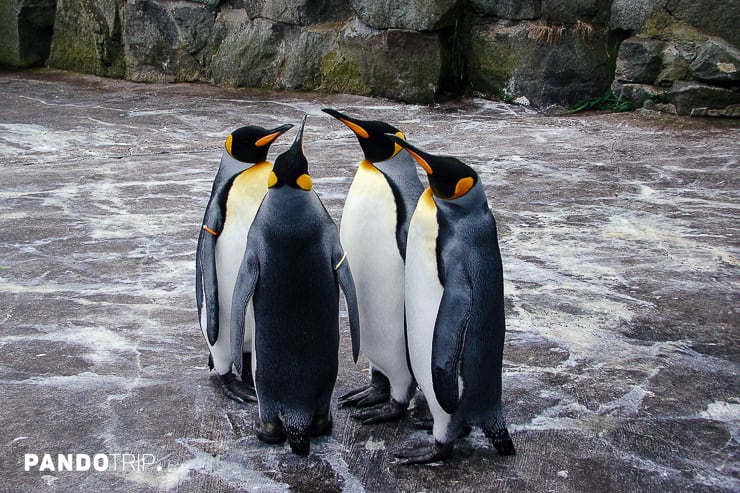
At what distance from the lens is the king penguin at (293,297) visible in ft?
8.67

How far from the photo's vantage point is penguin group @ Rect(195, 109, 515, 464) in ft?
8.45

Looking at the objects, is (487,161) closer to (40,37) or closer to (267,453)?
(267,453)

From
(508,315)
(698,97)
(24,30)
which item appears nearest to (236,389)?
(508,315)

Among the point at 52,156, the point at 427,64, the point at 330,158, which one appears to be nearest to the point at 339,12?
the point at 427,64

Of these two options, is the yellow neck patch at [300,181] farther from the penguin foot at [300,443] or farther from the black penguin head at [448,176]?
the penguin foot at [300,443]

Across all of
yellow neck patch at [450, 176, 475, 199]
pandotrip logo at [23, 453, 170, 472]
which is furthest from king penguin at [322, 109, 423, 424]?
pandotrip logo at [23, 453, 170, 472]

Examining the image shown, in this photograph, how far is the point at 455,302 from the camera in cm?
254

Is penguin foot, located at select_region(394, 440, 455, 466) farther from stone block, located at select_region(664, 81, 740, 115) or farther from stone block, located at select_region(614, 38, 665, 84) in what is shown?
stone block, located at select_region(614, 38, 665, 84)

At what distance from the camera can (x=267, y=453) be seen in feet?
9.19

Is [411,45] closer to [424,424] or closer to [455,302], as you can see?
[424,424]

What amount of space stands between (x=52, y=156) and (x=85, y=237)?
2243 millimetres

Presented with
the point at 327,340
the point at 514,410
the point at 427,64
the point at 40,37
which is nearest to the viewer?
the point at 327,340

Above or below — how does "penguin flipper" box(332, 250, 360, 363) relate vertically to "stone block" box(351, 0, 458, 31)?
below

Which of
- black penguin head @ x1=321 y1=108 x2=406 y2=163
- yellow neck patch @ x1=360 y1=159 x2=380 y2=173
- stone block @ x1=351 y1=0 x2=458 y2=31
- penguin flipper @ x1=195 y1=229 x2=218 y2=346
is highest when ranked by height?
stone block @ x1=351 y1=0 x2=458 y2=31
